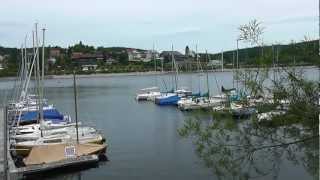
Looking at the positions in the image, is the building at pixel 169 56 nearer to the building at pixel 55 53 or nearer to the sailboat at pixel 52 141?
the building at pixel 55 53

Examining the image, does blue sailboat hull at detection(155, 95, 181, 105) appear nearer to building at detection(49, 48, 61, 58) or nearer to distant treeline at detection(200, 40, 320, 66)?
distant treeline at detection(200, 40, 320, 66)

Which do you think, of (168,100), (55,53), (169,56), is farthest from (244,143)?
(55,53)

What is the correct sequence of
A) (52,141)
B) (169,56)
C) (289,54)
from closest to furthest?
(289,54) < (52,141) < (169,56)

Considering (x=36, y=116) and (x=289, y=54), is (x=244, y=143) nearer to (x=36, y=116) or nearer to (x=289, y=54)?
(x=289, y=54)

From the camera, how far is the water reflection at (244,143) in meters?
6.65

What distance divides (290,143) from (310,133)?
0.27 m

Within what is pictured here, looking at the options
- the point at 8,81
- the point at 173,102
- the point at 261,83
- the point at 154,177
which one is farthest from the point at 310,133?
the point at 8,81

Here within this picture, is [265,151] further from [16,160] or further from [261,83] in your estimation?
[16,160]

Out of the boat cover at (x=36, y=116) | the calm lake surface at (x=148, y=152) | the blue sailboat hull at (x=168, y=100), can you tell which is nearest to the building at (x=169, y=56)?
the blue sailboat hull at (x=168, y=100)

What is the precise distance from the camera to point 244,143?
23.0ft

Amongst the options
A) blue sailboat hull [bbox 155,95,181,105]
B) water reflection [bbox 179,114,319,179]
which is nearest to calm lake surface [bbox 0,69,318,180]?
water reflection [bbox 179,114,319,179]

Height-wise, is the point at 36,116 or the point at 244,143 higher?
the point at 244,143

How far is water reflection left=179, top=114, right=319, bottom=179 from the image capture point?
21.8ft

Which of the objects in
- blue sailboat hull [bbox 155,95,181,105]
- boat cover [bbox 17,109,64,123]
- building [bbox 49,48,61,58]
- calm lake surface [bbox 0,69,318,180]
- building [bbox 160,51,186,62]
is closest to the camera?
calm lake surface [bbox 0,69,318,180]
